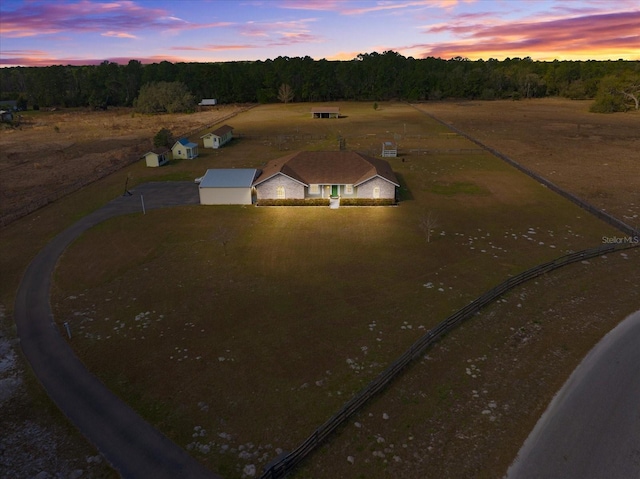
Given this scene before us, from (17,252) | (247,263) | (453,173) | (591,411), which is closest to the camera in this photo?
(591,411)

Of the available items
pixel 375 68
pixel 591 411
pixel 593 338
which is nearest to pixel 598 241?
pixel 593 338

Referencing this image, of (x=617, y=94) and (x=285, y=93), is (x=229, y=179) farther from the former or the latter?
(x=617, y=94)

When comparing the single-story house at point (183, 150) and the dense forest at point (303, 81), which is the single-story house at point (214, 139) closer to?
the single-story house at point (183, 150)

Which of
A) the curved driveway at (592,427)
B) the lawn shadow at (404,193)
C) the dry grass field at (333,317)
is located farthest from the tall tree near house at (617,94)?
the curved driveway at (592,427)

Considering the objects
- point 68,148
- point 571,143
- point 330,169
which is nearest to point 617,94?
point 571,143

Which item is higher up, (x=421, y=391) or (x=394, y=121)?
(x=394, y=121)

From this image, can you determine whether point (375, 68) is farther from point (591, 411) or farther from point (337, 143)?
point (591, 411)

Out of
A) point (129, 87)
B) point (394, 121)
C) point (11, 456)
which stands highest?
point (129, 87)
